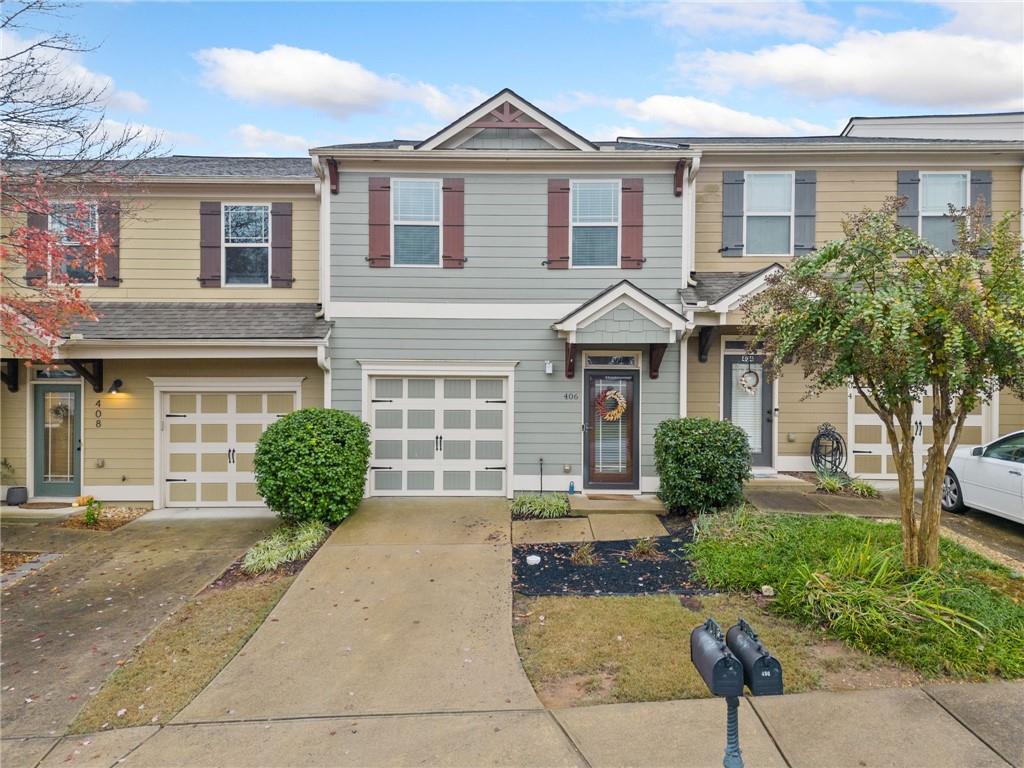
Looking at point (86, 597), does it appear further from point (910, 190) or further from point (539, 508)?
point (910, 190)

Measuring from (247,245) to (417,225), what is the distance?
3258 millimetres

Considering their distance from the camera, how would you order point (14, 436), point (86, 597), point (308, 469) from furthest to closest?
1. point (14, 436)
2. point (308, 469)
3. point (86, 597)

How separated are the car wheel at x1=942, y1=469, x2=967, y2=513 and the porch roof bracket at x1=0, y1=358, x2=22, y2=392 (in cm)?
1506

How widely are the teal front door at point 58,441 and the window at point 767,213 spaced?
1228 centimetres

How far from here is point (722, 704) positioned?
136 inches

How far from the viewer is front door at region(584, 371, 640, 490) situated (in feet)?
28.8

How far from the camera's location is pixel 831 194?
9.39 meters

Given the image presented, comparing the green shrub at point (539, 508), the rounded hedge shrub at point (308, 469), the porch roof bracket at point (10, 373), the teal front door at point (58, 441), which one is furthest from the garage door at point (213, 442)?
the green shrub at point (539, 508)

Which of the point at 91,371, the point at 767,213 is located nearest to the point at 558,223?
the point at 767,213

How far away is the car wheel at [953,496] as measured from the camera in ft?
24.8

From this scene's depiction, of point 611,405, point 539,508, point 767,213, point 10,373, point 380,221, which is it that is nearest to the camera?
point 539,508

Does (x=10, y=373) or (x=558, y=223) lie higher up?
(x=558, y=223)

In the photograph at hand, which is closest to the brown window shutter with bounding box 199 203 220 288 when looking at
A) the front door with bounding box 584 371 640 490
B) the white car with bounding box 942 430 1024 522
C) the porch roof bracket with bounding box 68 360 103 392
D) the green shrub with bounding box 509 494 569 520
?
the porch roof bracket with bounding box 68 360 103 392

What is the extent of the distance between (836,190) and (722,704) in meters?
9.29
